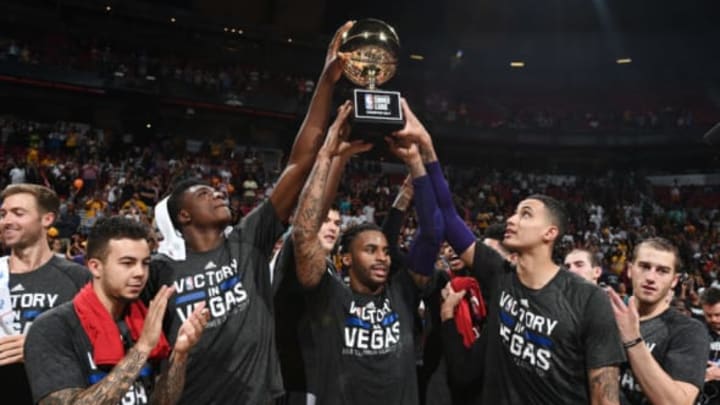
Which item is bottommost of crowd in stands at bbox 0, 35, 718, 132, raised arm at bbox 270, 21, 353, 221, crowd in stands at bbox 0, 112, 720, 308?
raised arm at bbox 270, 21, 353, 221

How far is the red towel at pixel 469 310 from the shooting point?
3158 mm

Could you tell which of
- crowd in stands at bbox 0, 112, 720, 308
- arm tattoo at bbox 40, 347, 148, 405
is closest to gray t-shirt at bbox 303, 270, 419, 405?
arm tattoo at bbox 40, 347, 148, 405

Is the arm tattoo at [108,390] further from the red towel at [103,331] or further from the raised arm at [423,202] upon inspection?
the raised arm at [423,202]

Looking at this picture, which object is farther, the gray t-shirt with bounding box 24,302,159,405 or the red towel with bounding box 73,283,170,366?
the red towel with bounding box 73,283,170,366

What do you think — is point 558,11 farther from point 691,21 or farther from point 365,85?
point 365,85

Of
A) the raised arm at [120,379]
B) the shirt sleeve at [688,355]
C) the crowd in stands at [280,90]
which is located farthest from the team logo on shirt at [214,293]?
the crowd in stands at [280,90]

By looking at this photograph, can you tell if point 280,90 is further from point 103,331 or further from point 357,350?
point 103,331

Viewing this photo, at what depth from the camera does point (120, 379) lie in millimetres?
2100

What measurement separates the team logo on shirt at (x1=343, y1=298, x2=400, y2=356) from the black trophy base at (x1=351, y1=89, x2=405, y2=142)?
0.92 meters

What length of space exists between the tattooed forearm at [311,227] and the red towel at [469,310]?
81cm

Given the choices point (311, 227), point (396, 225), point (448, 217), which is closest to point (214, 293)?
point (311, 227)

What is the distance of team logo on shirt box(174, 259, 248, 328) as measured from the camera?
2729 millimetres

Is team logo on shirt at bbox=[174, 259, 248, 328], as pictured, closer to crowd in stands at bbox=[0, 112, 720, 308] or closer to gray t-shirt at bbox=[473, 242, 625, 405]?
gray t-shirt at bbox=[473, 242, 625, 405]

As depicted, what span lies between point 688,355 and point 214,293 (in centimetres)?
218
